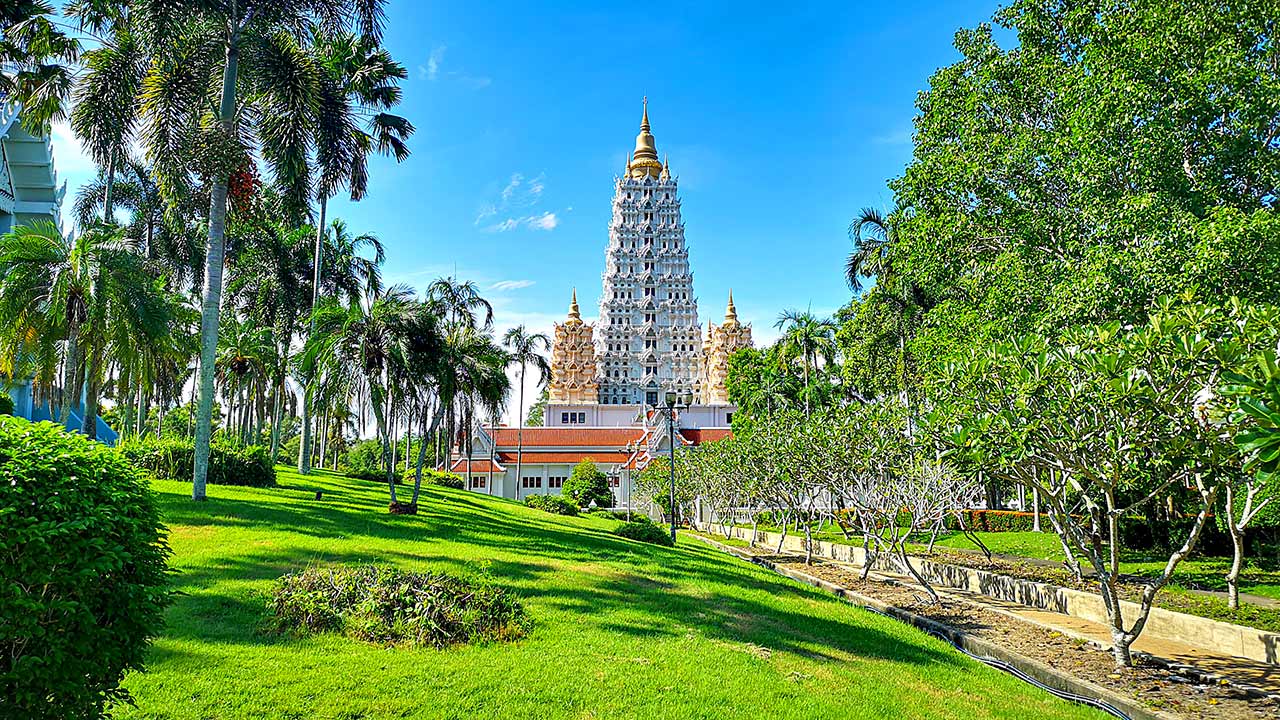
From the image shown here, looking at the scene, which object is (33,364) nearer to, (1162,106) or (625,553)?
(625,553)

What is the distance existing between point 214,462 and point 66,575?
1875 centimetres

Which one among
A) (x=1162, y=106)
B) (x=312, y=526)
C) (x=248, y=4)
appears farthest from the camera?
(x=248, y=4)

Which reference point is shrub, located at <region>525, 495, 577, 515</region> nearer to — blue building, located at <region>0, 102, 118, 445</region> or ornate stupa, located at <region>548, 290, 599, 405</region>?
blue building, located at <region>0, 102, 118, 445</region>

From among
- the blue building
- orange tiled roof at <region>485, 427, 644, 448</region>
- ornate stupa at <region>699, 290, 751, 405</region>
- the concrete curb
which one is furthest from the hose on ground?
ornate stupa at <region>699, 290, 751, 405</region>

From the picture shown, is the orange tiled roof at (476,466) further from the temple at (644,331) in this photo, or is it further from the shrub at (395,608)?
the shrub at (395,608)

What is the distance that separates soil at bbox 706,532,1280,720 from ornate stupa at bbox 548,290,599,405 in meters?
74.1

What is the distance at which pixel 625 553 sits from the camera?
17.5 meters

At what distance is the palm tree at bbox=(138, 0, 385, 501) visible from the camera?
1714 cm

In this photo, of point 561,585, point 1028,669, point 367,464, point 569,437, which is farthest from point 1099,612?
point 569,437

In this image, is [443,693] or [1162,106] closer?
[443,693]

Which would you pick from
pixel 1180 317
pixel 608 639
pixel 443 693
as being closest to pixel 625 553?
pixel 608 639

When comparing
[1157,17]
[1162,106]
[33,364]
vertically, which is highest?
[1157,17]

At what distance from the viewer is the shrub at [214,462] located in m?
20.6

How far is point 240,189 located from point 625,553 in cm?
1291
